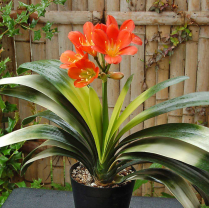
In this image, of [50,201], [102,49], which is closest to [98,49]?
[102,49]

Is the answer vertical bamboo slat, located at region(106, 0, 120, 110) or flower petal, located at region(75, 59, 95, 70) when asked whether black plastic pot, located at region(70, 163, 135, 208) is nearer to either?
flower petal, located at region(75, 59, 95, 70)

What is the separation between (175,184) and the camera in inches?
35.1

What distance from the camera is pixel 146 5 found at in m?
2.02

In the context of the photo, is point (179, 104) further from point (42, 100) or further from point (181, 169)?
point (42, 100)

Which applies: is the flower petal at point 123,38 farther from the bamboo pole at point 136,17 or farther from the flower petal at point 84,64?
the bamboo pole at point 136,17

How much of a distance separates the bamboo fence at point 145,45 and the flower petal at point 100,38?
4.18 ft

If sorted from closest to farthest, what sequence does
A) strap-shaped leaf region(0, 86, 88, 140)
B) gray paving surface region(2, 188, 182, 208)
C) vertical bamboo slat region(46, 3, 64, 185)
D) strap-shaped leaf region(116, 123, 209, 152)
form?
1. strap-shaped leaf region(116, 123, 209, 152)
2. strap-shaped leaf region(0, 86, 88, 140)
3. gray paving surface region(2, 188, 182, 208)
4. vertical bamboo slat region(46, 3, 64, 185)

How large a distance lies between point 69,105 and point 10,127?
1.19 metres

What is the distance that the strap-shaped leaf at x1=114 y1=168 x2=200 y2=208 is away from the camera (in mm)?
862

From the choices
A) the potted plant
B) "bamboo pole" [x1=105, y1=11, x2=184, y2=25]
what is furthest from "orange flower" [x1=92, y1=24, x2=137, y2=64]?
"bamboo pole" [x1=105, y1=11, x2=184, y2=25]

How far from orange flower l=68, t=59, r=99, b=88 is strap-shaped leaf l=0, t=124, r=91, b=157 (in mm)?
235

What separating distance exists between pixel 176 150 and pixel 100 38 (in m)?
0.37

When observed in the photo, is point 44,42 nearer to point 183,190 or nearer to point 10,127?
point 10,127

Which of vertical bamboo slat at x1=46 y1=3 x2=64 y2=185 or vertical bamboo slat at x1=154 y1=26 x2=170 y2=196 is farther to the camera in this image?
vertical bamboo slat at x1=46 y1=3 x2=64 y2=185
